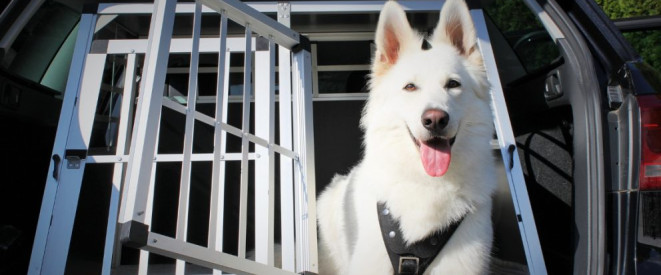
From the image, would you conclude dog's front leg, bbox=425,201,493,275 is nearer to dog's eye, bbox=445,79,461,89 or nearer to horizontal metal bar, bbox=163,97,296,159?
dog's eye, bbox=445,79,461,89

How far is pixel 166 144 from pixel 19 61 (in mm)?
1175

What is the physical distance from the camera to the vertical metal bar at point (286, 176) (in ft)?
6.01

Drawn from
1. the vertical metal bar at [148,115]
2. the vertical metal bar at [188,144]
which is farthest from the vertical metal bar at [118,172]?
the vertical metal bar at [148,115]

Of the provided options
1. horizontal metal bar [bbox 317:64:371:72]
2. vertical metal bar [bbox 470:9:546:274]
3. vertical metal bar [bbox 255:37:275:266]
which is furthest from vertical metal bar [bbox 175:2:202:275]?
horizontal metal bar [bbox 317:64:371:72]

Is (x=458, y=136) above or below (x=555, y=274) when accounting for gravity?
above

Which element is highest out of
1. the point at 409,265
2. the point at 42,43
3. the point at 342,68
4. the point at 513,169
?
the point at 342,68

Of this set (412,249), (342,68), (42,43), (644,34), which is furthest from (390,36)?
(644,34)

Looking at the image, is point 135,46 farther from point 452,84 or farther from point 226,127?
point 452,84

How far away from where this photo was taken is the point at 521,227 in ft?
5.54

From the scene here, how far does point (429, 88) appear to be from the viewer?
177 centimetres

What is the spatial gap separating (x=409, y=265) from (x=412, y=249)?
0.07 meters

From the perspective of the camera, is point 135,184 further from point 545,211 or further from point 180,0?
point 545,211

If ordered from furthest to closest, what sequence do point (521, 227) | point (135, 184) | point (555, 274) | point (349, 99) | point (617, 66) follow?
point (349, 99), point (555, 274), point (521, 227), point (617, 66), point (135, 184)

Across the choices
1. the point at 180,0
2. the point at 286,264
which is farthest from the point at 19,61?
the point at 286,264
